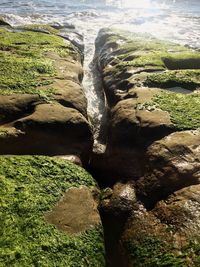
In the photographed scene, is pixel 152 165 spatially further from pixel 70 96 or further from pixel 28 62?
pixel 28 62

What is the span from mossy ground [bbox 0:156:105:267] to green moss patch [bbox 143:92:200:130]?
10.5 feet

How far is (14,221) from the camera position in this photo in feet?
21.5

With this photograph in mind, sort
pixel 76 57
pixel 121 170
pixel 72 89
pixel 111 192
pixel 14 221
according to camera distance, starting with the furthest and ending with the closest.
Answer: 1. pixel 76 57
2. pixel 72 89
3. pixel 121 170
4. pixel 111 192
5. pixel 14 221

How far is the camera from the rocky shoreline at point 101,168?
6.57m

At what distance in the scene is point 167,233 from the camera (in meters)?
6.86

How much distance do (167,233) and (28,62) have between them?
880 centimetres

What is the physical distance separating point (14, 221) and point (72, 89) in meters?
6.00

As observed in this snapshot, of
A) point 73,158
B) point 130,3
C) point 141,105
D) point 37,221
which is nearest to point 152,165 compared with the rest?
point 73,158

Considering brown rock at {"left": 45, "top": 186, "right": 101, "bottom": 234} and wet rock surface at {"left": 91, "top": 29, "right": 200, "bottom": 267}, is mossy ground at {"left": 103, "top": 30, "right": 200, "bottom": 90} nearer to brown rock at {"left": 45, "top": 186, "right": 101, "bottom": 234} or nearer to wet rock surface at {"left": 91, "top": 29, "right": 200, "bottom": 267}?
wet rock surface at {"left": 91, "top": 29, "right": 200, "bottom": 267}

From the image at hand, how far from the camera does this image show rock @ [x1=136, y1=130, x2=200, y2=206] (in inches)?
314

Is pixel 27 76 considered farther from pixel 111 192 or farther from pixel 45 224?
pixel 45 224

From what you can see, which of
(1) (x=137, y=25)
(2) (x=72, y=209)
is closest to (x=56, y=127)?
(2) (x=72, y=209)

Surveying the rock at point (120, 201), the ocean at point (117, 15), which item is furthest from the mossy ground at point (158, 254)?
the ocean at point (117, 15)

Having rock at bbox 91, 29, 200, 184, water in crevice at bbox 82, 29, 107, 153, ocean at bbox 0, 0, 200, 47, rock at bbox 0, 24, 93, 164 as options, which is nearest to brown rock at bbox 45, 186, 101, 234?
rock at bbox 91, 29, 200, 184
